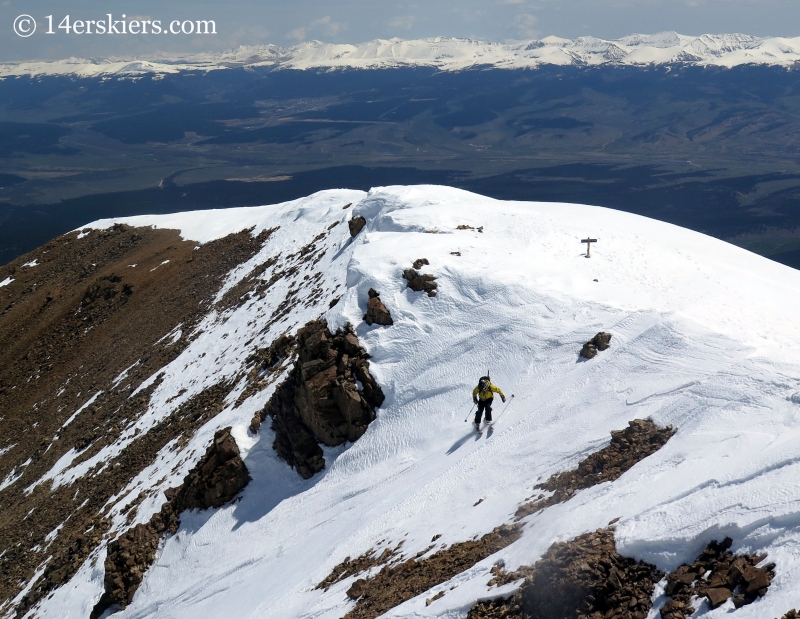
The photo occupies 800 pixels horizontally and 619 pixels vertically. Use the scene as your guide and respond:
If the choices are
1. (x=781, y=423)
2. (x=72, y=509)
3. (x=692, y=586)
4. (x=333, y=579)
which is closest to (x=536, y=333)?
(x=781, y=423)

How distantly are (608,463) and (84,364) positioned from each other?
36745mm

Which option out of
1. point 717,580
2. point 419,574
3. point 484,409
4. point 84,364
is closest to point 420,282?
point 484,409

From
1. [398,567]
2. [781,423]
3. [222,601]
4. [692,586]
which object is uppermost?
[781,423]

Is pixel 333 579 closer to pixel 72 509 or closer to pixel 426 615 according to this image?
pixel 426 615

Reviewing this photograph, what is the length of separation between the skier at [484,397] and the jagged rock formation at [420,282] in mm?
5722

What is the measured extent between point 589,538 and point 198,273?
39229 millimetres

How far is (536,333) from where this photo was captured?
17.8 m

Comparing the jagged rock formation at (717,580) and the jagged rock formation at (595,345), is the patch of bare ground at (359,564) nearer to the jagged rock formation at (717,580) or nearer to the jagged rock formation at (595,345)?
the jagged rock formation at (717,580)

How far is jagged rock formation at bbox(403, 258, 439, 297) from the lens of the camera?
2044cm

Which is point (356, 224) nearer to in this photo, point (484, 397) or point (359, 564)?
point (484, 397)

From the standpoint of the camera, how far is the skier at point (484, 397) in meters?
15.1

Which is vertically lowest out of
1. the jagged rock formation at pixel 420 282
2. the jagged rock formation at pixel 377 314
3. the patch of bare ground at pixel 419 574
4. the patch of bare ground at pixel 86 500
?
the patch of bare ground at pixel 86 500

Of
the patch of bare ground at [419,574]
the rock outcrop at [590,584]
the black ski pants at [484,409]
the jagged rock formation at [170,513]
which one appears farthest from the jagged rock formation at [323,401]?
the rock outcrop at [590,584]

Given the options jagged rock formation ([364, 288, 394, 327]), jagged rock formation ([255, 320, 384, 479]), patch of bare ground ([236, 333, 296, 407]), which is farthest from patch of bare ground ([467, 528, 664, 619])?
patch of bare ground ([236, 333, 296, 407])
